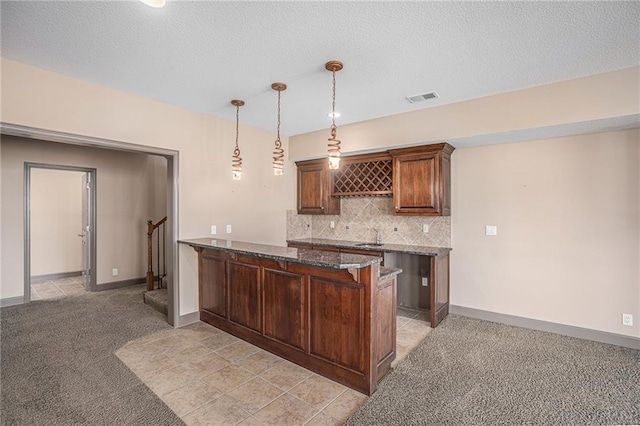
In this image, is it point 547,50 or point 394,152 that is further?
point 394,152

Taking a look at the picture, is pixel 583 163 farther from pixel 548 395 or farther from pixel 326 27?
pixel 326 27

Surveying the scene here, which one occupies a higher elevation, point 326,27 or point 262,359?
point 326,27

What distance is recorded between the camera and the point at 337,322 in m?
2.54

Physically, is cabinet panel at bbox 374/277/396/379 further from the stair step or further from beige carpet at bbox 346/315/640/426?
the stair step

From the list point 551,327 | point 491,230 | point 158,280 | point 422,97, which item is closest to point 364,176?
point 422,97

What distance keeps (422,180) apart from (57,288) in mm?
6333

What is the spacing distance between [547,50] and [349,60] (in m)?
1.56

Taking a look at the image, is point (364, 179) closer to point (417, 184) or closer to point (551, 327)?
point (417, 184)

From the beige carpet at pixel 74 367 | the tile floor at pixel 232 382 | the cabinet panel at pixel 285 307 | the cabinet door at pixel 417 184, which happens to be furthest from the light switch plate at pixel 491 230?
the beige carpet at pixel 74 367

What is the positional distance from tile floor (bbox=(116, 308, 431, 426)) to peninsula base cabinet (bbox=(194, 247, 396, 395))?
12 cm

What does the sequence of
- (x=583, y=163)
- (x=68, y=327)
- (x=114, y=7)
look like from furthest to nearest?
(x=68, y=327), (x=583, y=163), (x=114, y=7)

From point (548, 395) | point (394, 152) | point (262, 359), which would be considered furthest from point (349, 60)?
point (548, 395)

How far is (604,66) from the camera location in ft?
8.93

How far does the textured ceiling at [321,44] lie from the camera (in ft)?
6.59
